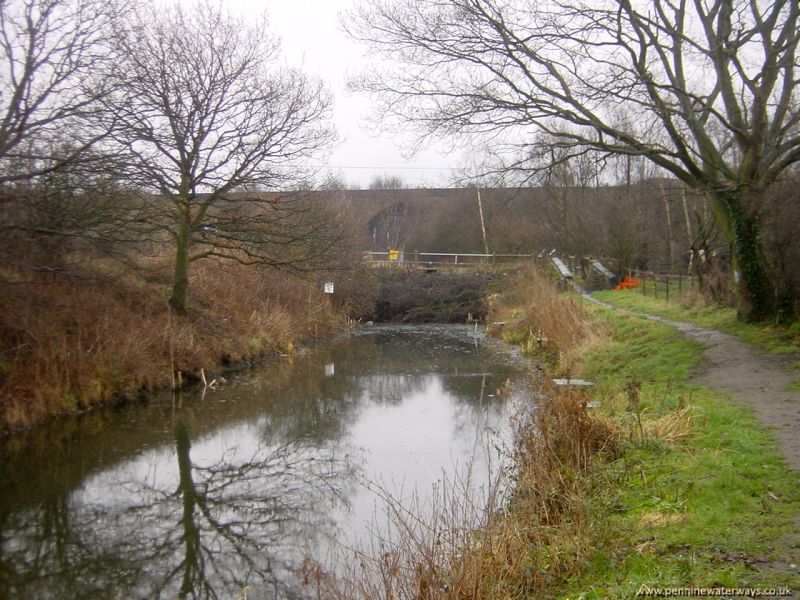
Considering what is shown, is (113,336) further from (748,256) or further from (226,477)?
(748,256)

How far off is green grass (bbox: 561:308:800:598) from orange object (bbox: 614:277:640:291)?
23.0 meters

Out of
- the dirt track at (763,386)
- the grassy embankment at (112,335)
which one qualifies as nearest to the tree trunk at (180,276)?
the grassy embankment at (112,335)

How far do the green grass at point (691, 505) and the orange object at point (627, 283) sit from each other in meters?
23.0

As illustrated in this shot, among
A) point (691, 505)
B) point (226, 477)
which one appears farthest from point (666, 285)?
point (691, 505)

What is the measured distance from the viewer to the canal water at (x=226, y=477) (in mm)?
7297

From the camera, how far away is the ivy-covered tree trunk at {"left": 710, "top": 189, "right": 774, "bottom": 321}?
13.5 m

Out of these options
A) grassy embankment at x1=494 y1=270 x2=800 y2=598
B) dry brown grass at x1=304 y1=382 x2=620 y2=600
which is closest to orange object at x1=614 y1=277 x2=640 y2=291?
grassy embankment at x1=494 y1=270 x2=800 y2=598

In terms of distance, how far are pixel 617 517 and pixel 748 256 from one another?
934 centimetres

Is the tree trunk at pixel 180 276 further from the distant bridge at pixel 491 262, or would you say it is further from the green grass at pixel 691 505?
the distant bridge at pixel 491 262

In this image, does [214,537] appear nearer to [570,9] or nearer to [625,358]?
[625,358]

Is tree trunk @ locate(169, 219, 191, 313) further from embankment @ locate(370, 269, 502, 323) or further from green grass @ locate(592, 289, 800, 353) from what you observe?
embankment @ locate(370, 269, 502, 323)

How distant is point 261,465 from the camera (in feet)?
35.8

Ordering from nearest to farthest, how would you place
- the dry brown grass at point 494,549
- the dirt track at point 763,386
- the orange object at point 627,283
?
1. the dirt track at point 763,386
2. the dry brown grass at point 494,549
3. the orange object at point 627,283

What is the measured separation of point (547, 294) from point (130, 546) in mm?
20432
